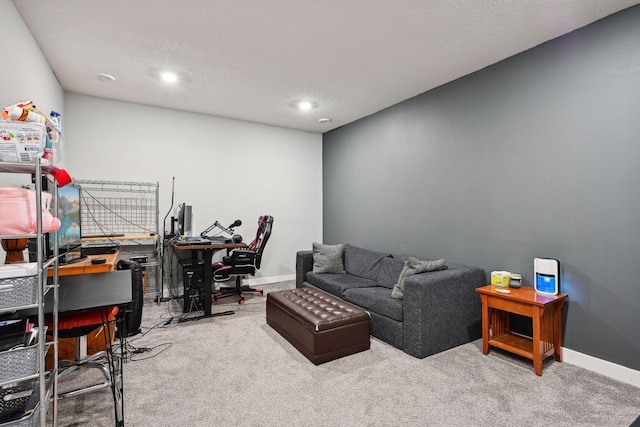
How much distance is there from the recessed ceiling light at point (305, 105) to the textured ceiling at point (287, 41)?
0.26 metres

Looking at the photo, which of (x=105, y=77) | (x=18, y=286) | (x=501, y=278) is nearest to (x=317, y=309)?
(x=501, y=278)

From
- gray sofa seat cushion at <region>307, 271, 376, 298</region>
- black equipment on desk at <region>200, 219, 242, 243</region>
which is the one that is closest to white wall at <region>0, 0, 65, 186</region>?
black equipment on desk at <region>200, 219, 242, 243</region>

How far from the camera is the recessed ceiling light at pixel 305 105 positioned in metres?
4.26

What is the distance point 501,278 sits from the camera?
280 cm

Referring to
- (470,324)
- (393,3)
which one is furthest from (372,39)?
(470,324)

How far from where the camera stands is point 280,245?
5512 mm

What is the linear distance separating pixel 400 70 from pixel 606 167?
1985 mm

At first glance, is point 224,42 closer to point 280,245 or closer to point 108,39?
point 108,39

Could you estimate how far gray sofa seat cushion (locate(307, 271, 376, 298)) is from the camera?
365 cm

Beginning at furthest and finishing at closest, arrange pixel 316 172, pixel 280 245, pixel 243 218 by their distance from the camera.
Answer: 1. pixel 316 172
2. pixel 280 245
3. pixel 243 218

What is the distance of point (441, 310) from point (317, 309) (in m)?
1.12

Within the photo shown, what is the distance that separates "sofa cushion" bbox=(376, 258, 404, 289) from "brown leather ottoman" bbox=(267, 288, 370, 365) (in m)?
0.85

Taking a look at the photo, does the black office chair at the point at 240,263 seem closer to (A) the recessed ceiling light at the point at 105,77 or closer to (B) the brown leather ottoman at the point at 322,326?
(B) the brown leather ottoman at the point at 322,326

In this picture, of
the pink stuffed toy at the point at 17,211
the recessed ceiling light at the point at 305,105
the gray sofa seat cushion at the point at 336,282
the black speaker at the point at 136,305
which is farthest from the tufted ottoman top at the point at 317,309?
the recessed ceiling light at the point at 305,105
